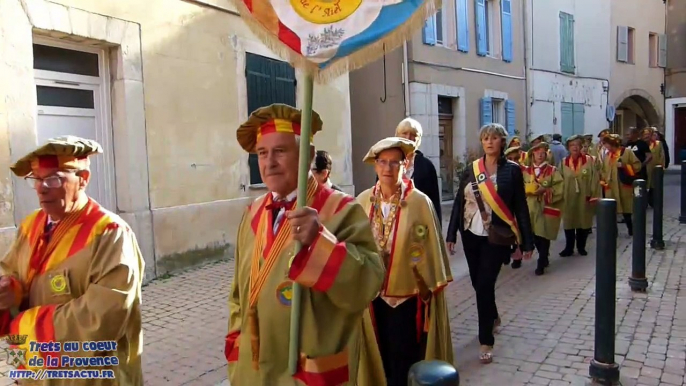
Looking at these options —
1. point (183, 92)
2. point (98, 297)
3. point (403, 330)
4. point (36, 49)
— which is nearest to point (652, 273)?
point (403, 330)

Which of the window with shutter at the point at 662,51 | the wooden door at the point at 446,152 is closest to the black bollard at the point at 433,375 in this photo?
the wooden door at the point at 446,152

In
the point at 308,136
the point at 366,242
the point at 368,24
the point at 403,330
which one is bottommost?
the point at 403,330

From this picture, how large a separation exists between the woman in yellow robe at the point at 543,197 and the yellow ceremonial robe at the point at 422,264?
460 centimetres

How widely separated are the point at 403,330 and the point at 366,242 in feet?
6.08

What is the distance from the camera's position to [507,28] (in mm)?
17078

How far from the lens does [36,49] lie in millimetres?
6738

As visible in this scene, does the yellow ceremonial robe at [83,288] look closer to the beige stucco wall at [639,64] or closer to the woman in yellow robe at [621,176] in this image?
the woman in yellow robe at [621,176]

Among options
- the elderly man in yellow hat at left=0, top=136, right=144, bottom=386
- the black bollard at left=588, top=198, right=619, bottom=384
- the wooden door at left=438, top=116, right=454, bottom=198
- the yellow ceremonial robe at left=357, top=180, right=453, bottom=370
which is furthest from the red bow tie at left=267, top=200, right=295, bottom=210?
the wooden door at left=438, top=116, right=454, bottom=198

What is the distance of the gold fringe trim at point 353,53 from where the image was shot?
1.99 m

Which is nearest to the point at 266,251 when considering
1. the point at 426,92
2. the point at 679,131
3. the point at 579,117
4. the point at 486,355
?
the point at 486,355

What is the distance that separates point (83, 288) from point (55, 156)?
0.58m

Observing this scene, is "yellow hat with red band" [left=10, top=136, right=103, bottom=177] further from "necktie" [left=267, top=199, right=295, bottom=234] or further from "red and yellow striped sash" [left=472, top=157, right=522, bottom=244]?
"red and yellow striped sash" [left=472, top=157, right=522, bottom=244]

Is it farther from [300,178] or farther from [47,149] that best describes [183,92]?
[300,178]

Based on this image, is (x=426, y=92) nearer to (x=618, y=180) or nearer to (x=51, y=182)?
(x=618, y=180)
